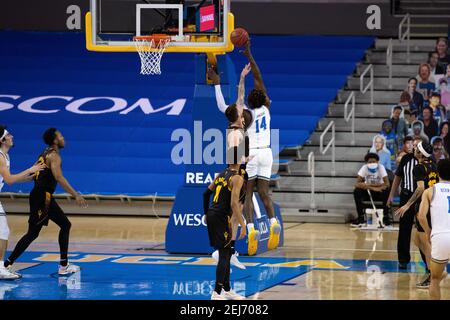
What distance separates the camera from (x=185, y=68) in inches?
996

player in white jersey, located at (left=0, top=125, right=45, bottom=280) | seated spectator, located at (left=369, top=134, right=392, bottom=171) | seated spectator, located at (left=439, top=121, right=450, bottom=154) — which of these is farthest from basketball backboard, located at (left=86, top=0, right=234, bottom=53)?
seated spectator, located at (left=439, top=121, right=450, bottom=154)

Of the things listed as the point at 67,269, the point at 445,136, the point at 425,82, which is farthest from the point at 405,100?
the point at 67,269

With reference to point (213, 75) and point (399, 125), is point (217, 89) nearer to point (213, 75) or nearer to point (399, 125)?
point (213, 75)

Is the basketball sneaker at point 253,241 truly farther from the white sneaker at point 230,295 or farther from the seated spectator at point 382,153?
the seated spectator at point 382,153

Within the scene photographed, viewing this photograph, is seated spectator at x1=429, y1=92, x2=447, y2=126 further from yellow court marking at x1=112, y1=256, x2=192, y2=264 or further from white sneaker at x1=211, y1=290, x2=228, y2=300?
white sneaker at x1=211, y1=290, x2=228, y2=300

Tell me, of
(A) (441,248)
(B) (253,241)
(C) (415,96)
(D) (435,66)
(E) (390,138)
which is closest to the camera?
(A) (441,248)

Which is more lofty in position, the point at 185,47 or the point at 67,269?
the point at 185,47

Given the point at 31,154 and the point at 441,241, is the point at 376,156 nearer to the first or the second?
the point at 31,154

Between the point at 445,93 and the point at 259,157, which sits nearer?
Result: the point at 259,157

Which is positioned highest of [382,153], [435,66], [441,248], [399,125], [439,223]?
[435,66]

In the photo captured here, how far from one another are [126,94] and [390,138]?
7.18 m

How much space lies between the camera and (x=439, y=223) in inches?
388

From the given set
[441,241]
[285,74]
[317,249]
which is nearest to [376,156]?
[317,249]
